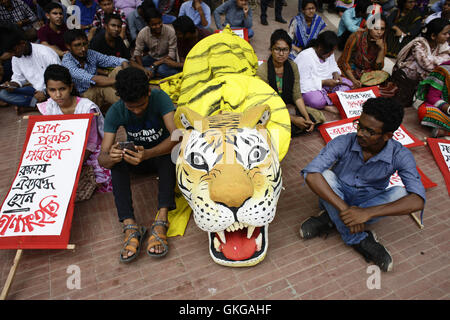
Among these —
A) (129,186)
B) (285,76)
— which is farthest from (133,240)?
(285,76)

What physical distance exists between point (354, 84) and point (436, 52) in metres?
1.32

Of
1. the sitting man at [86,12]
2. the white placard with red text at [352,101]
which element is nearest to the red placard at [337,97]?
the white placard with red text at [352,101]

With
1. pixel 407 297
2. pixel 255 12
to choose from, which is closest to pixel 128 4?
pixel 255 12

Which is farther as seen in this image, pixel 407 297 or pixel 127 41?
pixel 127 41

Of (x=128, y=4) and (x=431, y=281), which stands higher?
(x=128, y=4)

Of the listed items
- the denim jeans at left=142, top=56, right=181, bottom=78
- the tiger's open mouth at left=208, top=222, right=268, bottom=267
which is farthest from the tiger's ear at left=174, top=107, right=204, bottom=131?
the denim jeans at left=142, top=56, right=181, bottom=78

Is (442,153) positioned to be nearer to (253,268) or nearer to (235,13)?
(253,268)

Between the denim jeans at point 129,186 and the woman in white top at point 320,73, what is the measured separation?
287 cm

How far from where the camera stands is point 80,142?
→ 3148 mm

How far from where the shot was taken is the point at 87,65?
450cm

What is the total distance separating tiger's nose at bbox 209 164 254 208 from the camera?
6.89 ft

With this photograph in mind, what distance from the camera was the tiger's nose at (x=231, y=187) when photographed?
2.10 m

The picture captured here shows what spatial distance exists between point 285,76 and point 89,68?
2.94 m
